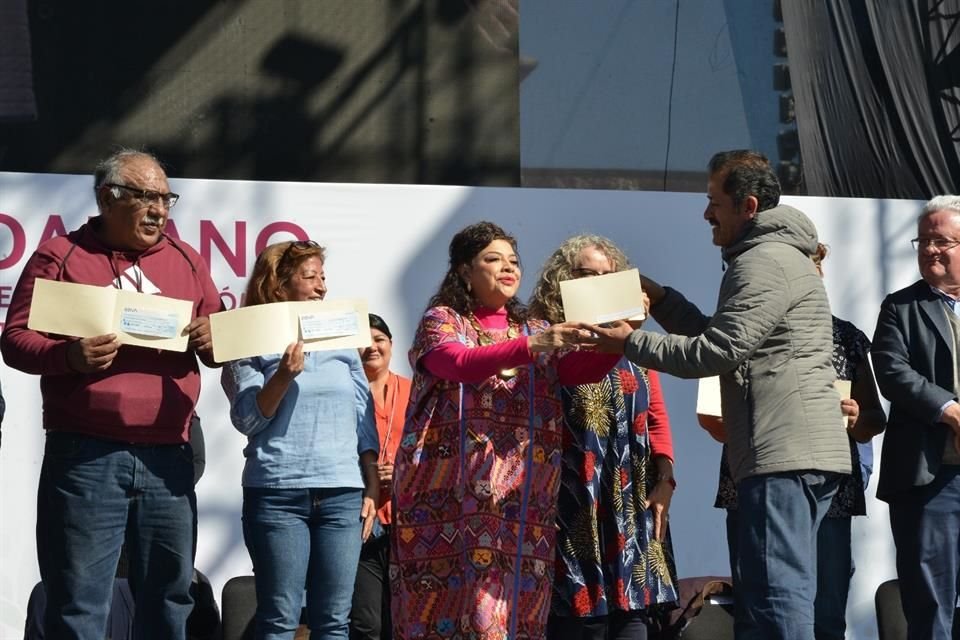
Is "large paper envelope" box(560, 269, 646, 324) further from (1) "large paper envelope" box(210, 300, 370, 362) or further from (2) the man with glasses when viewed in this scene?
(2) the man with glasses

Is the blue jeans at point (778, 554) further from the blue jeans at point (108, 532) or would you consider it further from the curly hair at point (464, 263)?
the blue jeans at point (108, 532)

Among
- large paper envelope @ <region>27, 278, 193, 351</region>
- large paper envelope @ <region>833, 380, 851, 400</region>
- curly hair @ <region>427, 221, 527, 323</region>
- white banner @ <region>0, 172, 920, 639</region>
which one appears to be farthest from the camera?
white banner @ <region>0, 172, 920, 639</region>

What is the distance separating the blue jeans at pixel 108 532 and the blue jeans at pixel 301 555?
7.9 inches

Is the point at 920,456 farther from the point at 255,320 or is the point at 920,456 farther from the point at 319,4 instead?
the point at 319,4

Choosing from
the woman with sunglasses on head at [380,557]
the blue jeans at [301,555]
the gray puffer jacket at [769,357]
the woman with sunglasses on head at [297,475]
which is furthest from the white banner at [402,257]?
the gray puffer jacket at [769,357]

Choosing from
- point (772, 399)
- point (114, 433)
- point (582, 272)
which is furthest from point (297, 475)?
point (772, 399)

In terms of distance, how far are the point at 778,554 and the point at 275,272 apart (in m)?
1.68

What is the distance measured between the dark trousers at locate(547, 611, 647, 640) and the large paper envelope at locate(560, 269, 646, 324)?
3.19 feet

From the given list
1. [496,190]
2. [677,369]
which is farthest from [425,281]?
[677,369]

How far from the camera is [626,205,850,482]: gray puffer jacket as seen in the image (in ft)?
11.4

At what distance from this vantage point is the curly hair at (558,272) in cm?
413

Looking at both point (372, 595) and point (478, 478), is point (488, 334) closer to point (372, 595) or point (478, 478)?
point (478, 478)

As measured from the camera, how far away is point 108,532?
347 cm

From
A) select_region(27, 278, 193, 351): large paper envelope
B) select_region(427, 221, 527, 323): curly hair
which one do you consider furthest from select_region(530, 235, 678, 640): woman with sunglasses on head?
select_region(27, 278, 193, 351): large paper envelope
